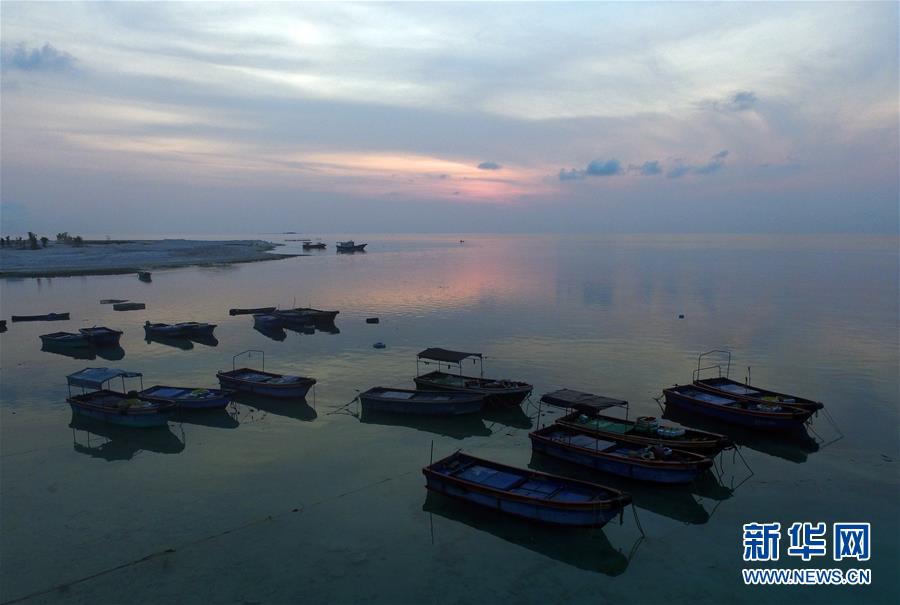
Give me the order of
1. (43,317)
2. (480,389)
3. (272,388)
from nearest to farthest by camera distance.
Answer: (480,389), (272,388), (43,317)

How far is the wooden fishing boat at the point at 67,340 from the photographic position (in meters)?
42.2

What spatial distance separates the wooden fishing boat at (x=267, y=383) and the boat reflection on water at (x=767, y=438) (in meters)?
19.0

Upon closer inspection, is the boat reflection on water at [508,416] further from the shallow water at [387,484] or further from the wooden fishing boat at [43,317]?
the wooden fishing boat at [43,317]

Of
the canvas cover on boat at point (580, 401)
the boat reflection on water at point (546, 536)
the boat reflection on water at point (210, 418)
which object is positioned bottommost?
the boat reflection on water at point (546, 536)

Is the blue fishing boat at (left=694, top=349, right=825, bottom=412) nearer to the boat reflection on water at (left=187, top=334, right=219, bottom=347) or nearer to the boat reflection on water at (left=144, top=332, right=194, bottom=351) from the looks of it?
the boat reflection on water at (left=187, top=334, right=219, bottom=347)

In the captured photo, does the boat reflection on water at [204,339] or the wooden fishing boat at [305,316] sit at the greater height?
the wooden fishing boat at [305,316]

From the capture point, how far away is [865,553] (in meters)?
16.7

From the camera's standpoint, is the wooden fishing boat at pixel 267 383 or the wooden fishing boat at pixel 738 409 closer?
the wooden fishing boat at pixel 738 409

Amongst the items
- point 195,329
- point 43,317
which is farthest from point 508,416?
point 43,317

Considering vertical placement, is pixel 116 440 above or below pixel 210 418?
below

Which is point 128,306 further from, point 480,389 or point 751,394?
point 751,394

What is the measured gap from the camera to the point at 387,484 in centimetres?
2075

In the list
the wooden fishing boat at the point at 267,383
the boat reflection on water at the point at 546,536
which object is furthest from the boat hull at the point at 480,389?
the boat reflection on water at the point at 546,536

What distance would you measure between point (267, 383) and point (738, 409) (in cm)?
2380
